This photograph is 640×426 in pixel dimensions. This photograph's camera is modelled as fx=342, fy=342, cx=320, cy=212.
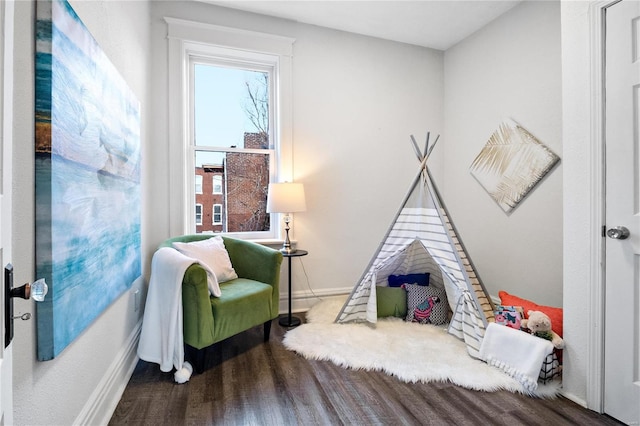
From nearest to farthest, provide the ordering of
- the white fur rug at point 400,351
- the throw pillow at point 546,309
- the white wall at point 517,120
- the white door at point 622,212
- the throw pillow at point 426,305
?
the white door at point 622,212 < the white fur rug at point 400,351 < the throw pillow at point 546,309 < the white wall at point 517,120 < the throw pillow at point 426,305

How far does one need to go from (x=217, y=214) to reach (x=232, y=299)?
1.12 metres

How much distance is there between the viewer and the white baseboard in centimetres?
143

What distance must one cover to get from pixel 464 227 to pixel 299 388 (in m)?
2.35

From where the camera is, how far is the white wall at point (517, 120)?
2588 millimetres

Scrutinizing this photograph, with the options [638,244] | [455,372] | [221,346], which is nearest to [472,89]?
[638,244]

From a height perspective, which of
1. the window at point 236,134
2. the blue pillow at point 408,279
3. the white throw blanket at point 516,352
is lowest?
the white throw blanket at point 516,352

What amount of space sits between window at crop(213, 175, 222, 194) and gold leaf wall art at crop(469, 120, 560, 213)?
239 cm

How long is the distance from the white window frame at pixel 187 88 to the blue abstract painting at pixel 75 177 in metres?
0.95

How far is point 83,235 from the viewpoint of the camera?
132cm

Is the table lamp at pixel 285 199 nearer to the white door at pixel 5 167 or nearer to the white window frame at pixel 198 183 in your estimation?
the white window frame at pixel 198 183

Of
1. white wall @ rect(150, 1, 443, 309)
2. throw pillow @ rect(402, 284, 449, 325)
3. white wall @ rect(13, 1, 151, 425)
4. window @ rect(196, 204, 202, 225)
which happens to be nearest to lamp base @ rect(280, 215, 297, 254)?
white wall @ rect(150, 1, 443, 309)

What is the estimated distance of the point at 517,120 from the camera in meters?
2.85

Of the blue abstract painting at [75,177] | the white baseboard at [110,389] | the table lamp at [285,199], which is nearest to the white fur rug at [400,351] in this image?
the table lamp at [285,199]

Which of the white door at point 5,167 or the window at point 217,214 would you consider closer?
the white door at point 5,167
